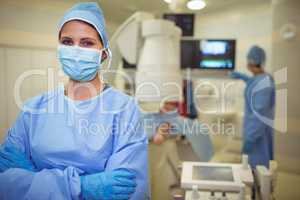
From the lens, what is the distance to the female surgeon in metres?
0.89

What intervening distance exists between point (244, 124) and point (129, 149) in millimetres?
1033

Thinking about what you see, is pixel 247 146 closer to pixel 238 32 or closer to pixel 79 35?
pixel 238 32

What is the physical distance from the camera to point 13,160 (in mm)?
911

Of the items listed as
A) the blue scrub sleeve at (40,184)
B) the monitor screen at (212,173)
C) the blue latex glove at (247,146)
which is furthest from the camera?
the blue latex glove at (247,146)

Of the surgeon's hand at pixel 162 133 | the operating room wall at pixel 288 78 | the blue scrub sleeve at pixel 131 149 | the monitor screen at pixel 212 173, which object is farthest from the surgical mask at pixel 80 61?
the operating room wall at pixel 288 78

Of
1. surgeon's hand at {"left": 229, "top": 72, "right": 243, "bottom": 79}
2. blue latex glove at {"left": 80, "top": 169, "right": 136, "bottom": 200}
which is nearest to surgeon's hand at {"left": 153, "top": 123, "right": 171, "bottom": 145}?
blue latex glove at {"left": 80, "top": 169, "right": 136, "bottom": 200}

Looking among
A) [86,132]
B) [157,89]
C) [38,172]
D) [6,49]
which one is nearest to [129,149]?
[86,132]

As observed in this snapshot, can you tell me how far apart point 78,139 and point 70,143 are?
29mm

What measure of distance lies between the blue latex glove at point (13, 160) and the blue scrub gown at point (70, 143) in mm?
17

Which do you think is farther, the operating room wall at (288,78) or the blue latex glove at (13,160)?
the operating room wall at (288,78)

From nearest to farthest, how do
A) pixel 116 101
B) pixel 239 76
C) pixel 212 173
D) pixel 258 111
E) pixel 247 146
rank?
pixel 116 101 < pixel 212 173 < pixel 258 111 < pixel 247 146 < pixel 239 76

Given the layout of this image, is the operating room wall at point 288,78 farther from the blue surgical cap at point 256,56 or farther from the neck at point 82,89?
the neck at point 82,89

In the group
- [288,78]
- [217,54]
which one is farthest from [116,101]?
[217,54]

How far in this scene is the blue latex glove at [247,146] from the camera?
161 centimetres
